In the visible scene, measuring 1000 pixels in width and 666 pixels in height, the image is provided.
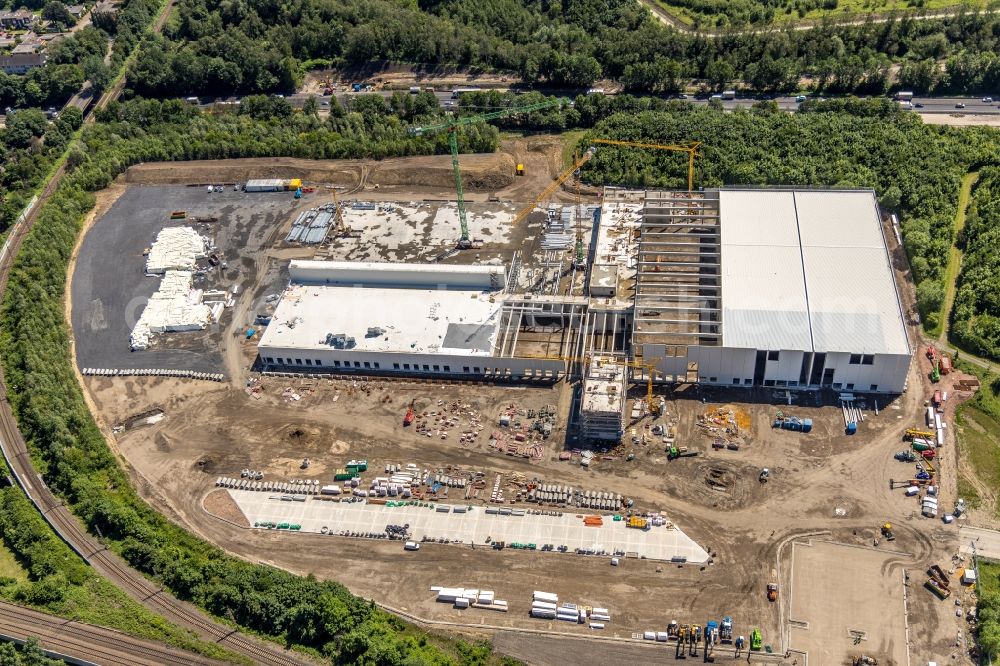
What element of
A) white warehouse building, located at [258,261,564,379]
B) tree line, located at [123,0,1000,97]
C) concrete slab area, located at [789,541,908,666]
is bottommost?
concrete slab area, located at [789,541,908,666]

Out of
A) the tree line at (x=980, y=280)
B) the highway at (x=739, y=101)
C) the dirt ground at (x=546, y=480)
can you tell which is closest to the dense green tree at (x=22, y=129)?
the highway at (x=739, y=101)

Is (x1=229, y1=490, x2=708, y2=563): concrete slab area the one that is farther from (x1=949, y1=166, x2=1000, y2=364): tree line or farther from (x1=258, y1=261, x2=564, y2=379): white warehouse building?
(x1=949, y1=166, x2=1000, y2=364): tree line

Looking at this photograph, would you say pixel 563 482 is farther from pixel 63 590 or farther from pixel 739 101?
pixel 739 101

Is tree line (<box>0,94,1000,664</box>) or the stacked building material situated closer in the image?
tree line (<box>0,94,1000,664</box>)

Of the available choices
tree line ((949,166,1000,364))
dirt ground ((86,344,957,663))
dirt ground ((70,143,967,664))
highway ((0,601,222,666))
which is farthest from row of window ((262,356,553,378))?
tree line ((949,166,1000,364))

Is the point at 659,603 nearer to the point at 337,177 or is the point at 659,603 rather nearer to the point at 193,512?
the point at 193,512

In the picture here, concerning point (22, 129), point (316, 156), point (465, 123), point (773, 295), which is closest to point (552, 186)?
point (465, 123)

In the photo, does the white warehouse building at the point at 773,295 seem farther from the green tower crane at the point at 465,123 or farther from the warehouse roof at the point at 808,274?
the green tower crane at the point at 465,123
